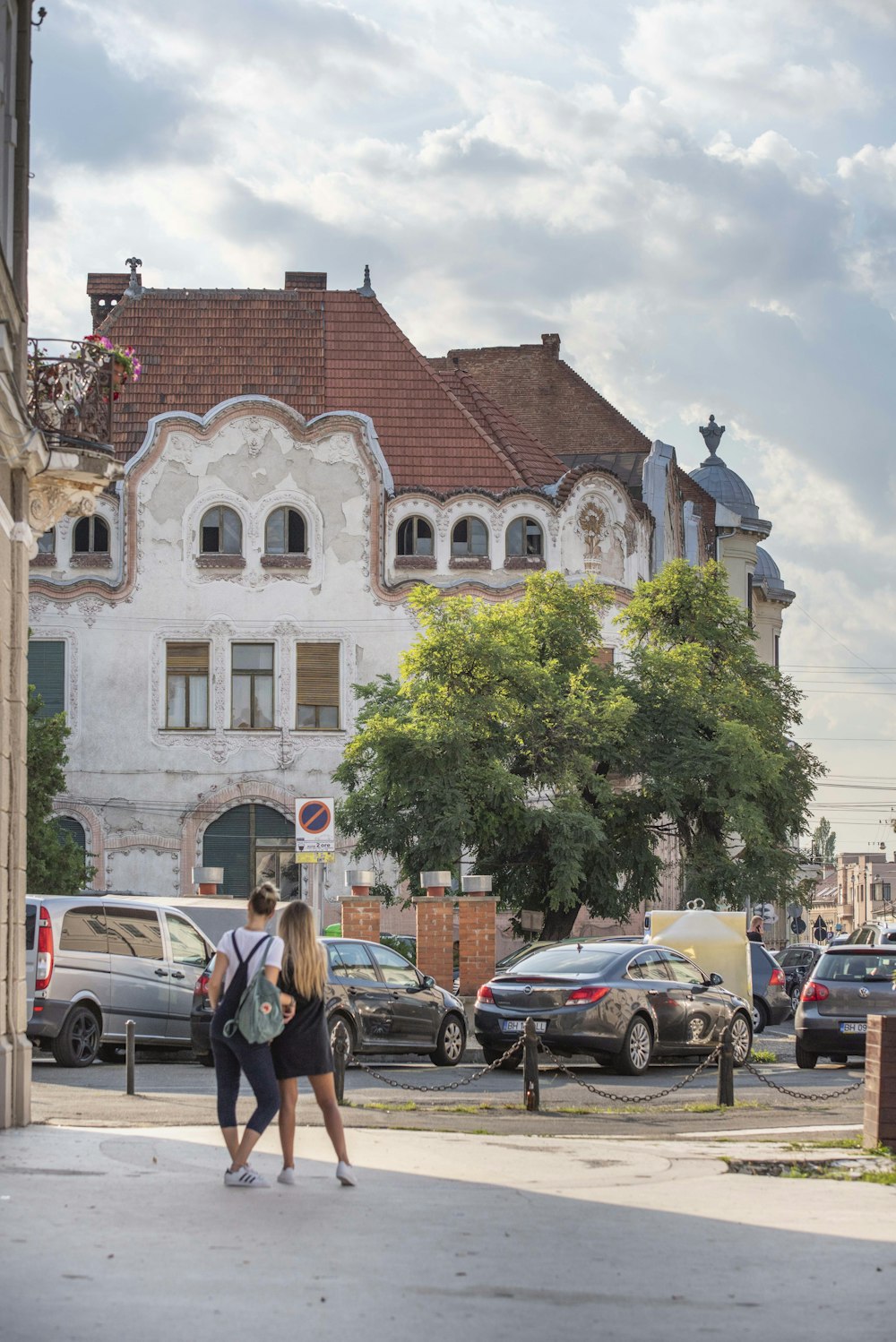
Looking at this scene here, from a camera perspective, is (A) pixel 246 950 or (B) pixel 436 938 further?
(B) pixel 436 938

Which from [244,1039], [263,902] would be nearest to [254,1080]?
[244,1039]

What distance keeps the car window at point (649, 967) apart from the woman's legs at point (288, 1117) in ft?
38.3

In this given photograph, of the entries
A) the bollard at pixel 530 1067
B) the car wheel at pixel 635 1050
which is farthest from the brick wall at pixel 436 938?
the bollard at pixel 530 1067

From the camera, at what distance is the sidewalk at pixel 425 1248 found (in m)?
7.94

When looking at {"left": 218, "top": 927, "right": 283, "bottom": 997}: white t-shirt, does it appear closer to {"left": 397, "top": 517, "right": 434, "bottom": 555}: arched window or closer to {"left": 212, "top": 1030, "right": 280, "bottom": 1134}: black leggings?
{"left": 212, "top": 1030, "right": 280, "bottom": 1134}: black leggings

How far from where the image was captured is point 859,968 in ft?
83.1

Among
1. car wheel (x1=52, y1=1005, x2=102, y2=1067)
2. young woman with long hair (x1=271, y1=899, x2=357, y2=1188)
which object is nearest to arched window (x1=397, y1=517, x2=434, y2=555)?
car wheel (x1=52, y1=1005, x2=102, y2=1067)

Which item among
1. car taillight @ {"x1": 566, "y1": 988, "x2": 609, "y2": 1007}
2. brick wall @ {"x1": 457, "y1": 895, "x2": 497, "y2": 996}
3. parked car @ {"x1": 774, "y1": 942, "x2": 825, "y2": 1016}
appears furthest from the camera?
parked car @ {"x1": 774, "y1": 942, "x2": 825, "y2": 1016}

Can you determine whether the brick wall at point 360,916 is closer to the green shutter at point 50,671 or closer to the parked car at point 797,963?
the parked car at point 797,963

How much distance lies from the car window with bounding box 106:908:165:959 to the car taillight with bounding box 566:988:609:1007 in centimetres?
518

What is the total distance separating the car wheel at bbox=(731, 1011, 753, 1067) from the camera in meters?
24.5

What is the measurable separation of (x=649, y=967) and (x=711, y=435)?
58168 millimetres

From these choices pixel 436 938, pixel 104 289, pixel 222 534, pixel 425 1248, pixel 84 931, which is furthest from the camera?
pixel 104 289

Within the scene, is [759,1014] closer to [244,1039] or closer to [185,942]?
[185,942]
